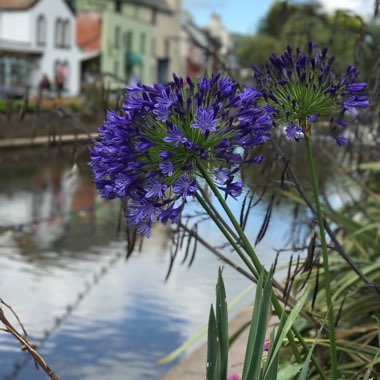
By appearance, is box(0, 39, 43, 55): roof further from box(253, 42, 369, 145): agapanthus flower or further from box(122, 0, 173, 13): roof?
box(253, 42, 369, 145): agapanthus flower

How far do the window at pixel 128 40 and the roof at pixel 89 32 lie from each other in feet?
20.7

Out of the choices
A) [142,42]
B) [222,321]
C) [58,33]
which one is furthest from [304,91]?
[142,42]

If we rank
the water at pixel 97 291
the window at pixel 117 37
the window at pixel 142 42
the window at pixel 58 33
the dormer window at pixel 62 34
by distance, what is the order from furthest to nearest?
the window at pixel 142 42 < the window at pixel 117 37 < the dormer window at pixel 62 34 < the window at pixel 58 33 < the water at pixel 97 291

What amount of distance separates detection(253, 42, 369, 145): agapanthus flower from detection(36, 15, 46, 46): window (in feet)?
212

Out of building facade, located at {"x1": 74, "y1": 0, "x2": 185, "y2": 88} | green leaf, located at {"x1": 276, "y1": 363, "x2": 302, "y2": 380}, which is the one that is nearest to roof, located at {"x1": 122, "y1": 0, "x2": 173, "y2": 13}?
building facade, located at {"x1": 74, "y1": 0, "x2": 185, "y2": 88}

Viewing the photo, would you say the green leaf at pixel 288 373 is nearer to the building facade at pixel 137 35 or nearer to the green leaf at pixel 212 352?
the green leaf at pixel 212 352

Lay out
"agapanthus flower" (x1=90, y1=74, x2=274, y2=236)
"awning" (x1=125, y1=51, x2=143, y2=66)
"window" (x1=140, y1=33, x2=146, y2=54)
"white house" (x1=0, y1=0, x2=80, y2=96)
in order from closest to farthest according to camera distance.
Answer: "agapanthus flower" (x1=90, y1=74, x2=274, y2=236) → "white house" (x1=0, y1=0, x2=80, y2=96) → "awning" (x1=125, y1=51, x2=143, y2=66) → "window" (x1=140, y1=33, x2=146, y2=54)

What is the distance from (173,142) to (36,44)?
64.6m

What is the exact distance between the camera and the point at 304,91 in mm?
2730

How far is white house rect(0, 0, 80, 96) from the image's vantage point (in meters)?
63.4

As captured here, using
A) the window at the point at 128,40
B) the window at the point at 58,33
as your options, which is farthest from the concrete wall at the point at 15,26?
the window at the point at 128,40

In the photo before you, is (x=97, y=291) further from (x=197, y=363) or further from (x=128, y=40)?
(x=128, y=40)

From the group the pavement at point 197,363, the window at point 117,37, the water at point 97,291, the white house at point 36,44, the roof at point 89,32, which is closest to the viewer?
the pavement at point 197,363

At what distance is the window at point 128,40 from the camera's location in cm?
8606
